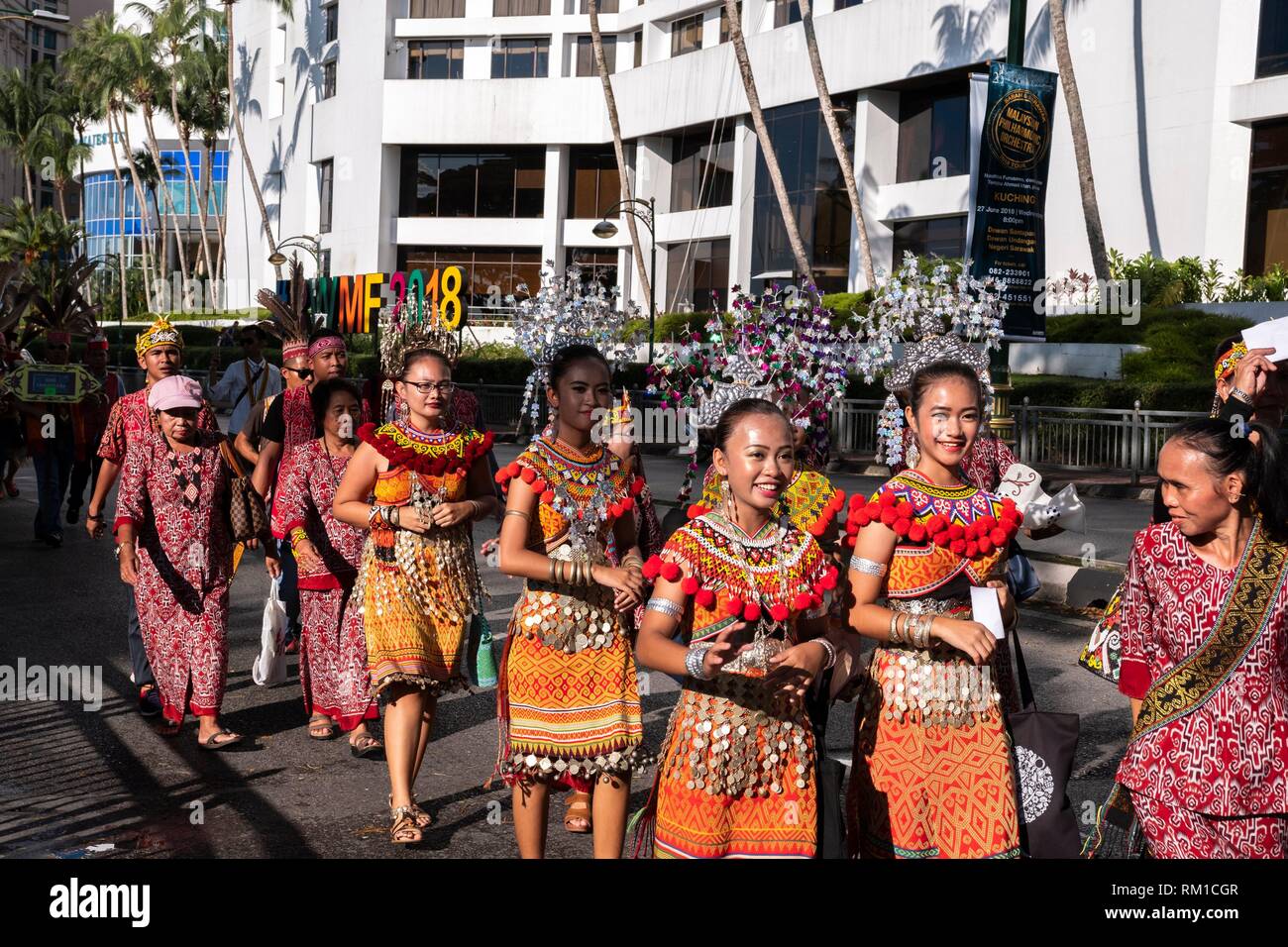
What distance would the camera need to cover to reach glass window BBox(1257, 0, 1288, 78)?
28.3m

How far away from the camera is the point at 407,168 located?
58.5 meters

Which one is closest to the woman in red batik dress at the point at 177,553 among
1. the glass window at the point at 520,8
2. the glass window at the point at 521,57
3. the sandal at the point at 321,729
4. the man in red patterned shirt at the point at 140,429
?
the man in red patterned shirt at the point at 140,429

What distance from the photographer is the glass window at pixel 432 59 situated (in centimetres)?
5831

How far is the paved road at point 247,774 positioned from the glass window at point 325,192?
183 ft

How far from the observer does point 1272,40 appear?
93.9ft

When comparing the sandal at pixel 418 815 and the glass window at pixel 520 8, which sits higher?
the glass window at pixel 520 8

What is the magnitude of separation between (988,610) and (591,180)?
175 feet

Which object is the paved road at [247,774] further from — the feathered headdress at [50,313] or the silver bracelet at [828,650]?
the feathered headdress at [50,313]

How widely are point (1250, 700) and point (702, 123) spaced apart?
149 ft

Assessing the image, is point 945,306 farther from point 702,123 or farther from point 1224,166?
point 702,123

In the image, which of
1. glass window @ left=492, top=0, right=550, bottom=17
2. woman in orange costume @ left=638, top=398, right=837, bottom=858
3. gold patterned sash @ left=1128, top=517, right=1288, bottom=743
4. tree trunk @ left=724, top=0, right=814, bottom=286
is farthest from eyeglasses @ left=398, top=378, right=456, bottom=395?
glass window @ left=492, top=0, right=550, bottom=17

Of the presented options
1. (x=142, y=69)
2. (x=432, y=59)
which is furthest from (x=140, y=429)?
(x=142, y=69)

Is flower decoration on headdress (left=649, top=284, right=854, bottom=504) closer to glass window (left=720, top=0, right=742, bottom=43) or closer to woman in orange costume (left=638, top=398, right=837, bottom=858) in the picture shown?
woman in orange costume (left=638, top=398, right=837, bottom=858)
